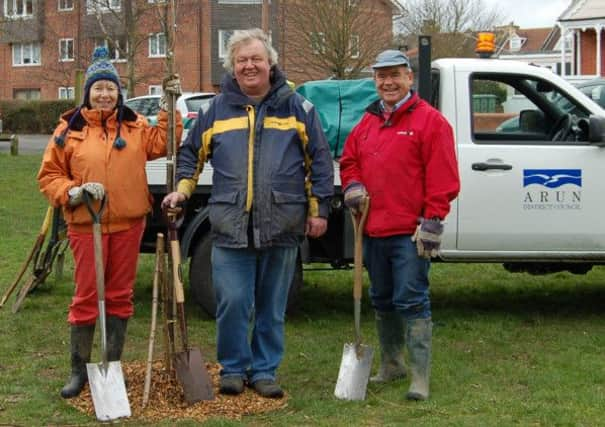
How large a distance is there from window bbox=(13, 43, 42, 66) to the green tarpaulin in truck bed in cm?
4964

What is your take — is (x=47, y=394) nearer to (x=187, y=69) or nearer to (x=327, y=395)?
(x=327, y=395)

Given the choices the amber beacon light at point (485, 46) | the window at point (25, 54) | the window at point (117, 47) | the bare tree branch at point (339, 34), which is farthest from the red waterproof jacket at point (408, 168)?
the window at point (25, 54)

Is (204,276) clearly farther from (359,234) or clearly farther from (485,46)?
(485,46)

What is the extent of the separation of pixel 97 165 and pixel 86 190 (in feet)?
0.76

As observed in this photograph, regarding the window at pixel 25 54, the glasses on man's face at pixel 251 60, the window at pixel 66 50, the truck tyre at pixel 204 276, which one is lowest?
the truck tyre at pixel 204 276

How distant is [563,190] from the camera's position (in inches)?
274

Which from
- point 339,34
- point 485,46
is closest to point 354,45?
point 339,34

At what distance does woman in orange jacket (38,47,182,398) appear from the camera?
17.4 feet

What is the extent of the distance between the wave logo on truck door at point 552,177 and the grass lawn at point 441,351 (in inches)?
41.6

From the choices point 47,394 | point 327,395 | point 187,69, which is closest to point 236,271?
point 327,395

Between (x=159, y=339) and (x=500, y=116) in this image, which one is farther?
(x=500, y=116)

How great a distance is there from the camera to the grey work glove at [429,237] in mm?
5227

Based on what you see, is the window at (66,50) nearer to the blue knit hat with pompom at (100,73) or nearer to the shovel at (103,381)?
the blue knit hat with pompom at (100,73)

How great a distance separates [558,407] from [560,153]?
220 centimetres
